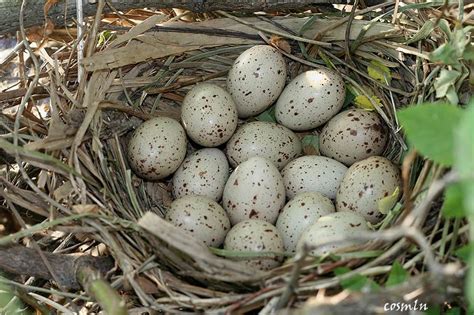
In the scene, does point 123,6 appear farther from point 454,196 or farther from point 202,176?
point 454,196

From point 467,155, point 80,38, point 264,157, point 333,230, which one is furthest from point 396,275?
point 80,38

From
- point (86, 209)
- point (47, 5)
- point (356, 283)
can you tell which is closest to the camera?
point (356, 283)

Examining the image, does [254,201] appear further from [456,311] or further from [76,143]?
[456,311]

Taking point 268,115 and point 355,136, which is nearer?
point 355,136

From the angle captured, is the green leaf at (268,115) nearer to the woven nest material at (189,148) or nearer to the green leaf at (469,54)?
the woven nest material at (189,148)

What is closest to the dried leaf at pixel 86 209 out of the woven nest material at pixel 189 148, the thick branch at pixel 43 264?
the woven nest material at pixel 189 148

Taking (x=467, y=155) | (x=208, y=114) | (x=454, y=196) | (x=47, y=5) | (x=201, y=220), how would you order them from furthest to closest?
1. (x=208, y=114)
2. (x=47, y=5)
3. (x=201, y=220)
4. (x=454, y=196)
5. (x=467, y=155)

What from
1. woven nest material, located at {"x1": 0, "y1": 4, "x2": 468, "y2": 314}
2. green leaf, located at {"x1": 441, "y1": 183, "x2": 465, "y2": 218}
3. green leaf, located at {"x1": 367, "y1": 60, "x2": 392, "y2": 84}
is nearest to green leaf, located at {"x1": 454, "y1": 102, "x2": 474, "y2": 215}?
green leaf, located at {"x1": 441, "y1": 183, "x2": 465, "y2": 218}

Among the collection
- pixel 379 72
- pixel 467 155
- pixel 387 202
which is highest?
pixel 467 155
